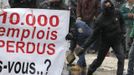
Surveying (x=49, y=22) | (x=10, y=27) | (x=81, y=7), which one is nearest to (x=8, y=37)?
(x=10, y=27)

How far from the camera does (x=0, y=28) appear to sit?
296 inches

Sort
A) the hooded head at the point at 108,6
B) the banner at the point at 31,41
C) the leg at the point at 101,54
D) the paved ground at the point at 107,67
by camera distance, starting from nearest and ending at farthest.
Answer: the banner at the point at 31,41
the hooded head at the point at 108,6
the leg at the point at 101,54
the paved ground at the point at 107,67

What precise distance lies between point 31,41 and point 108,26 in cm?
242

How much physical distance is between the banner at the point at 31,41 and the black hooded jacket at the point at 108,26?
6.97 ft

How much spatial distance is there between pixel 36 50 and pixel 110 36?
250 centimetres

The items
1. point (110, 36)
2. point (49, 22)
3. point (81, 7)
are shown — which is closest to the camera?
point (49, 22)

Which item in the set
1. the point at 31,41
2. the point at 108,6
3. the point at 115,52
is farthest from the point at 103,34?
the point at 31,41

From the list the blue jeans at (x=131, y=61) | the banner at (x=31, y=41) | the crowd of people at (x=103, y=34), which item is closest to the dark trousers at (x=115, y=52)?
the crowd of people at (x=103, y=34)

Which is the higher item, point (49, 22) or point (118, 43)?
point (49, 22)

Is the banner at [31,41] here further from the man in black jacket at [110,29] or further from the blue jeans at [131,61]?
the blue jeans at [131,61]

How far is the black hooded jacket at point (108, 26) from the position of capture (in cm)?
959

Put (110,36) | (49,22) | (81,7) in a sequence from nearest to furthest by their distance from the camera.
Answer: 1. (49,22)
2. (110,36)
3. (81,7)

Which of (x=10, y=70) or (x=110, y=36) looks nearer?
(x=10, y=70)

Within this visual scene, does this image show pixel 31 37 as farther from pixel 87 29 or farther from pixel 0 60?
pixel 87 29
